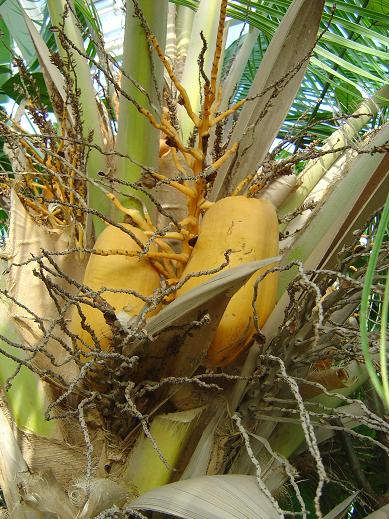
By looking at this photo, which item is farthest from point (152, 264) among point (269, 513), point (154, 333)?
point (269, 513)

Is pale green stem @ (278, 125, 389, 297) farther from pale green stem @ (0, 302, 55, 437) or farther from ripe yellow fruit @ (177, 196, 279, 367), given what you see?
pale green stem @ (0, 302, 55, 437)

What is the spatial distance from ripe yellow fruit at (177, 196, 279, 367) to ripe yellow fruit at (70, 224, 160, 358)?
0.23 ft

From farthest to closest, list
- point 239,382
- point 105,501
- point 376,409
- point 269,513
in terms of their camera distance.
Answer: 1. point 376,409
2. point 239,382
3. point 105,501
4. point 269,513

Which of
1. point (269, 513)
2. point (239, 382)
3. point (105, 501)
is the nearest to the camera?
point (269, 513)

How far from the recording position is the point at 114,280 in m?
1.05

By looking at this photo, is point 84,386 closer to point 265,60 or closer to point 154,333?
point 154,333

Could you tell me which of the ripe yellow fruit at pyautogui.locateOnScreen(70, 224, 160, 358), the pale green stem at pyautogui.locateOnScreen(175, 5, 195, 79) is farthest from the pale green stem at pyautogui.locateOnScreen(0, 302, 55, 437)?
the pale green stem at pyautogui.locateOnScreen(175, 5, 195, 79)

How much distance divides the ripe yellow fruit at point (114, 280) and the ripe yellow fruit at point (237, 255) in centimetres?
7

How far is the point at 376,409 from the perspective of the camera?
138 centimetres

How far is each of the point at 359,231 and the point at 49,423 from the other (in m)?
0.59

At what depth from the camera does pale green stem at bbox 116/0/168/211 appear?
1.18 metres

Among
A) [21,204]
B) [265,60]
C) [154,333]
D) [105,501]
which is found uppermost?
[265,60]

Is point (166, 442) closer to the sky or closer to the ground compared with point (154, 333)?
closer to the ground

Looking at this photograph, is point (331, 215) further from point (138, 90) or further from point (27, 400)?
point (27, 400)
